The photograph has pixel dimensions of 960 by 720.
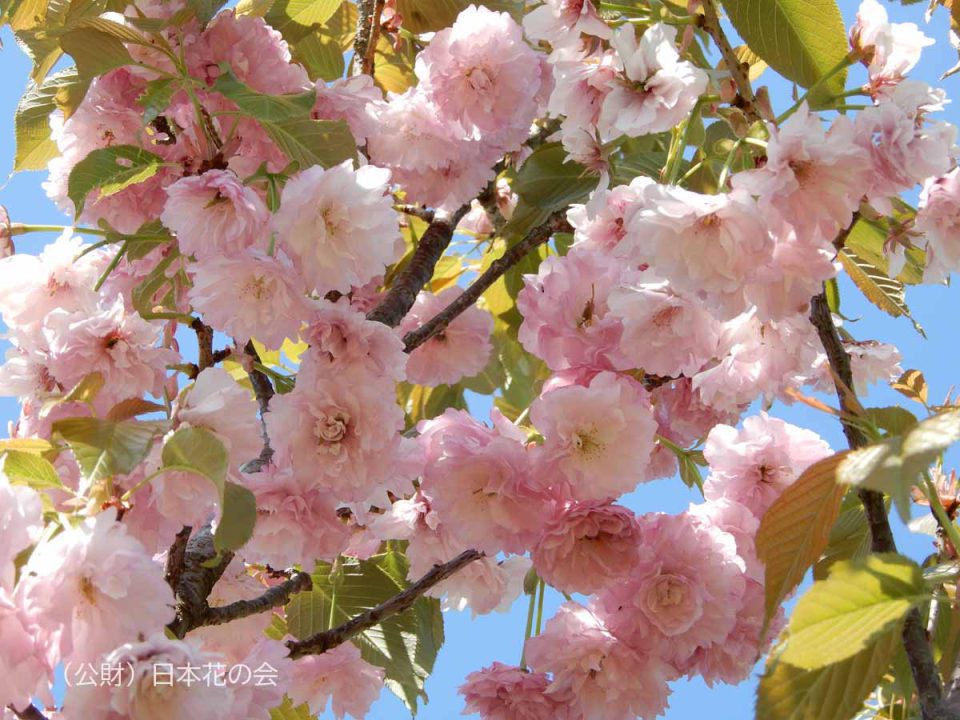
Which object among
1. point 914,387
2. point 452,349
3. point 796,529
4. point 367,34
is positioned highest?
point 367,34

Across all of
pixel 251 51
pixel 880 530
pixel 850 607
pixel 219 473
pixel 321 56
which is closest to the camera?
pixel 850 607

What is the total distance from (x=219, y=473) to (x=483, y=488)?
1.27 feet

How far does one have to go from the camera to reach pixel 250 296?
1156mm

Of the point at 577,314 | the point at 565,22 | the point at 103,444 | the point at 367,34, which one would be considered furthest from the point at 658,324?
the point at 367,34

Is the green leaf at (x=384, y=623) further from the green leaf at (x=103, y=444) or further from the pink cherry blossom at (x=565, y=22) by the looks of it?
the pink cherry blossom at (x=565, y=22)

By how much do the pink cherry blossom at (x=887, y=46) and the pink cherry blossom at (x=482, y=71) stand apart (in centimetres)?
47

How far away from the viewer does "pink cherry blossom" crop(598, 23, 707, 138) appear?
3.60 ft

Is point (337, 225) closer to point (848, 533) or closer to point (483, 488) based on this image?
point (483, 488)

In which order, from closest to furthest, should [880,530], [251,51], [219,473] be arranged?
[219,473] < [880,530] < [251,51]

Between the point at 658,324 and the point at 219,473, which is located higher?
the point at 658,324

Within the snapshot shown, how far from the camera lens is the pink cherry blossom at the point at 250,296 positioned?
3.68ft

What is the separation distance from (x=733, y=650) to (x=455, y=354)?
0.71m

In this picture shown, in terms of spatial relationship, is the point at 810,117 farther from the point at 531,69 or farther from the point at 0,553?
the point at 0,553

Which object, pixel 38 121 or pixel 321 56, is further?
pixel 321 56
